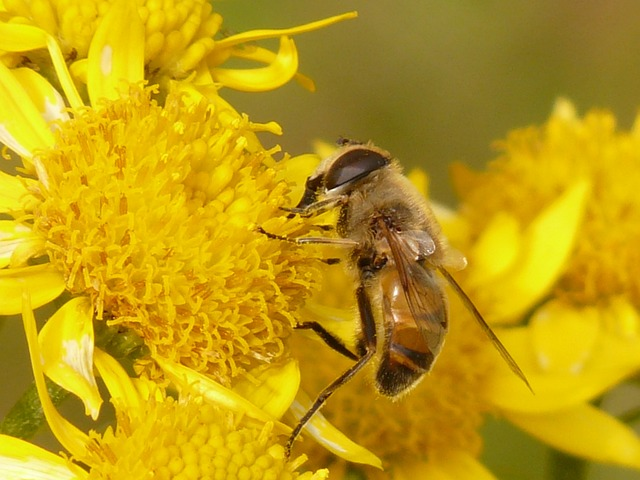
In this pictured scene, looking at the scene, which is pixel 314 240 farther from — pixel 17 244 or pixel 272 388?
pixel 17 244

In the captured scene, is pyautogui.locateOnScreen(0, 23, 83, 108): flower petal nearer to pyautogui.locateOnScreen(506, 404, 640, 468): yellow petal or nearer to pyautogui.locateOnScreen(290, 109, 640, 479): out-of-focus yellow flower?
pyautogui.locateOnScreen(290, 109, 640, 479): out-of-focus yellow flower

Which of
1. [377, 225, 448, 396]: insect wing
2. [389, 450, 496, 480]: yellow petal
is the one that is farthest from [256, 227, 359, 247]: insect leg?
[389, 450, 496, 480]: yellow petal

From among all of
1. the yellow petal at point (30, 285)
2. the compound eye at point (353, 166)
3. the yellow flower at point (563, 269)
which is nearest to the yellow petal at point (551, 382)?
the yellow flower at point (563, 269)

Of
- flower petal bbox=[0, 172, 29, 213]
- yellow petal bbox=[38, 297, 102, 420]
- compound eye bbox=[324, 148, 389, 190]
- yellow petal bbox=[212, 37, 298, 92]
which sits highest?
yellow petal bbox=[212, 37, 298, 92]

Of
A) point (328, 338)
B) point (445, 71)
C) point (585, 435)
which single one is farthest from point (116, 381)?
point (445, 71)

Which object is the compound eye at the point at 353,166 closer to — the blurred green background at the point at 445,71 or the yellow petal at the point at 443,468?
the yellow petal at the point at 443,468

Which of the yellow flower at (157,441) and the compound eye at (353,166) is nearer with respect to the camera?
the yellow flower at (157,441)
